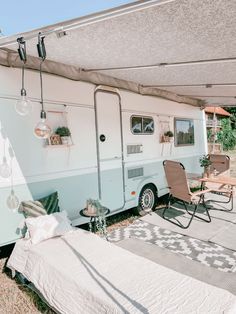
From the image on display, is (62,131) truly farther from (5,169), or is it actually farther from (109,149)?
(109,149)

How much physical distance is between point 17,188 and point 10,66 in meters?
1.50

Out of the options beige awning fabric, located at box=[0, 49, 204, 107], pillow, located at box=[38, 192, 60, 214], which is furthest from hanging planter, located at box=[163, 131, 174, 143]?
pillow, located at box=[38, 192, 60, 214]

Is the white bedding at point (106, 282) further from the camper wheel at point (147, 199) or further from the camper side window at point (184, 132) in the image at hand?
the camper side window at point (184, 132)

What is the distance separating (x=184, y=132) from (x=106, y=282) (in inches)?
203

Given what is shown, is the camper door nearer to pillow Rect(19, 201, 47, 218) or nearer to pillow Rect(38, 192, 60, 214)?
pillow Rect(38, 192, 60, 214)

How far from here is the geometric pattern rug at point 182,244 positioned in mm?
3400

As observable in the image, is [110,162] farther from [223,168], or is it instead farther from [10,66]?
[223,168]

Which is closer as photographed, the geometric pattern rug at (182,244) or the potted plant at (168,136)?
the geometric pattern rug at (182,244)

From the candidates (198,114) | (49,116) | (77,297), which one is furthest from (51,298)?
(198,114)

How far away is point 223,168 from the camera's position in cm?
634

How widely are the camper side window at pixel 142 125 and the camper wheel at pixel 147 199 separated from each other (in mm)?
1128

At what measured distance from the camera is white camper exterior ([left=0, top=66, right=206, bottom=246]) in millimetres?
3246

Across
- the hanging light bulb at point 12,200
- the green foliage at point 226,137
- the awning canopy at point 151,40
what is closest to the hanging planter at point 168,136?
the awning canopy at point 151,40

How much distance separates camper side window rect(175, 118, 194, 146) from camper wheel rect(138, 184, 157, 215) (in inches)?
57.7
